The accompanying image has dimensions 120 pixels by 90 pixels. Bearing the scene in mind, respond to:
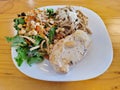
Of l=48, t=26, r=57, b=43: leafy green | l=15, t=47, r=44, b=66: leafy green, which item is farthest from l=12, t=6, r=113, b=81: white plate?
l=48, t=26, r=57, b=43: leafy green

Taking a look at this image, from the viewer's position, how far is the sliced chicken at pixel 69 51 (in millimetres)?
833

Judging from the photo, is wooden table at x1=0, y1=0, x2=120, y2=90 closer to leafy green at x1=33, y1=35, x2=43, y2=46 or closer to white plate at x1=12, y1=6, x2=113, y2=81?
white plate at x1=12, y1=6, x2=113, y2=81

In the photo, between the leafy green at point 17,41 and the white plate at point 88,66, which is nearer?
the white plate at point 88,66

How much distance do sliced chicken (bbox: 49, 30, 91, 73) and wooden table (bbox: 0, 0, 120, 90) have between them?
0.08m

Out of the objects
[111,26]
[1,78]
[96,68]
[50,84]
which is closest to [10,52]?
[1,78]

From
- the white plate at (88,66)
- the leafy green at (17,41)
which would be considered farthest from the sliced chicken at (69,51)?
the leafy green at (17,41)

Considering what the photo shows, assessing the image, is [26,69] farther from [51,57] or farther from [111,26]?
[111,26]

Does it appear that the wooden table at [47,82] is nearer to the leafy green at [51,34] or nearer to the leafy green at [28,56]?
the leafy green at [28,56]

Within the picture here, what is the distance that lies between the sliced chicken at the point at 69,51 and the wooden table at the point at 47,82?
0.25ft

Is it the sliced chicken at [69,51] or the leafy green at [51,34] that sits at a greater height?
the leafy green at [51,34]

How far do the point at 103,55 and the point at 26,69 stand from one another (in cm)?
33

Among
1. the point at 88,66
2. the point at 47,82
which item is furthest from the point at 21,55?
the point at 88,66

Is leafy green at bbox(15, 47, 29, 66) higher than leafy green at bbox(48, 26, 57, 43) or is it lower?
lower

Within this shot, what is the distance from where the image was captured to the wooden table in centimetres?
83
